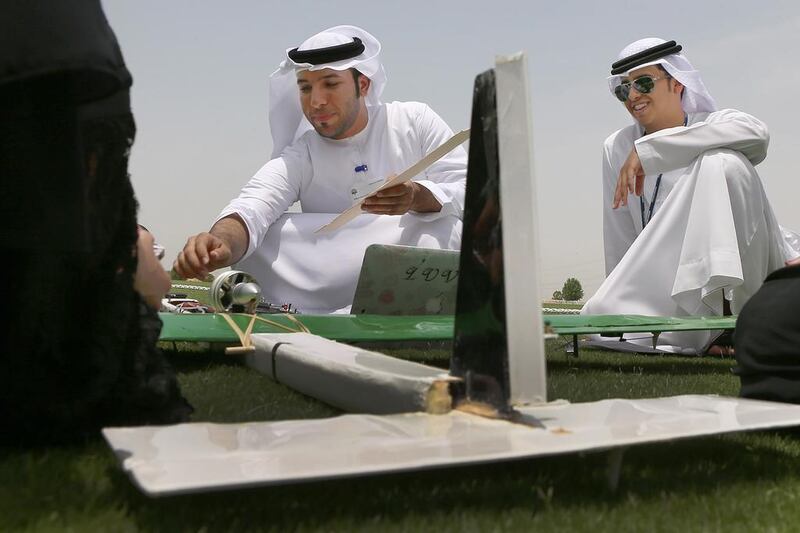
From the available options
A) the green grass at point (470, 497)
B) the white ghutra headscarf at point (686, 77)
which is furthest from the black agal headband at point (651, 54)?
the green grass at point (470, 497)

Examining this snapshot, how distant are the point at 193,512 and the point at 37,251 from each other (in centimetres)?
39

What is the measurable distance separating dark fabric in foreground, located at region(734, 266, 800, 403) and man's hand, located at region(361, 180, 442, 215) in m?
1.91

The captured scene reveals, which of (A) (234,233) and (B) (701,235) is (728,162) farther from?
(A) (234,233)

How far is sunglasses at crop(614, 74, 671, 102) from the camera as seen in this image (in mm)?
4570

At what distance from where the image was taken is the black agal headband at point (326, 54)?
4254mm

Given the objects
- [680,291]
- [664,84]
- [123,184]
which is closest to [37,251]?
[123,184]

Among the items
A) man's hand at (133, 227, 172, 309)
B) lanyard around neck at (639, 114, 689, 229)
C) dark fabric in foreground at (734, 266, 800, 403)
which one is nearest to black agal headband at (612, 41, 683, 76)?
lanyard around neck at (639, 114, 689, 229)

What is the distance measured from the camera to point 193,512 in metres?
1.01

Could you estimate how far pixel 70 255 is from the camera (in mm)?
1130

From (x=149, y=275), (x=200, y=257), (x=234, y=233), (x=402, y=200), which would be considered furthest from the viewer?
(x=234, y=233)

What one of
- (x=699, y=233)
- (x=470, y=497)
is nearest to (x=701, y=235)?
(x=699, y=233)

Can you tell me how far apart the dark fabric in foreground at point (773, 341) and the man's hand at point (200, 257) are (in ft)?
6.52

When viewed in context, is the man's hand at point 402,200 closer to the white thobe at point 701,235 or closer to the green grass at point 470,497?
the white thobe at point 701,235

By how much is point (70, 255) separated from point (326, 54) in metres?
3.34
